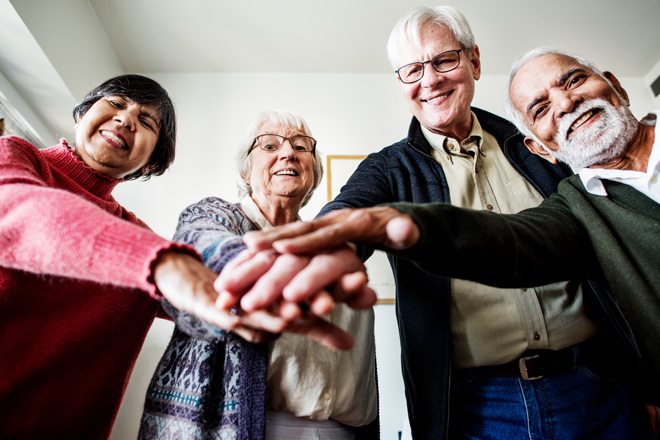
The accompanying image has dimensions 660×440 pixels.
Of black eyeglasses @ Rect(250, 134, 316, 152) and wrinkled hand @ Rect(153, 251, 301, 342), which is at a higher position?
black eyeglasses @ Rect(250, 134, 316, 152)

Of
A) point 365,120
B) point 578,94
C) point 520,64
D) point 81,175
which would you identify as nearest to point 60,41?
point 81,175

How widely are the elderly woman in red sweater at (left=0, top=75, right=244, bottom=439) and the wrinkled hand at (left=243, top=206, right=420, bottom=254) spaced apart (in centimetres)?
10

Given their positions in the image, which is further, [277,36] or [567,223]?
[277,36]

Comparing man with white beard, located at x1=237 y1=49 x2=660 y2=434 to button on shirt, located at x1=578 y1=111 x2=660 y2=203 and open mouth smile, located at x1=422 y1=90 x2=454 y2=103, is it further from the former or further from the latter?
open mouth smile, located at x1=422 y1=90 x2=454 y2=103

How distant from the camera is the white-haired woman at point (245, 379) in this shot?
64cm

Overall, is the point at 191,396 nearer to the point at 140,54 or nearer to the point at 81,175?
the point at 81,175

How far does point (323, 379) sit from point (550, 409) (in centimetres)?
54

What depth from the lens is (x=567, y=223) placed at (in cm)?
80

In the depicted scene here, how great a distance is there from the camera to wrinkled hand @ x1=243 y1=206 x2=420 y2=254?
1.41 ft

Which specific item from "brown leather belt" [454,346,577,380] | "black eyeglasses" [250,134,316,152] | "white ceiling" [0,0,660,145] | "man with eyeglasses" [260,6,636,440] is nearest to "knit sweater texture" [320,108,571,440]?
"man with eyeglasses" [260,6,636,440]

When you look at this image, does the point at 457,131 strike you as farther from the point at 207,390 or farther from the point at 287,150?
the point at 207,390

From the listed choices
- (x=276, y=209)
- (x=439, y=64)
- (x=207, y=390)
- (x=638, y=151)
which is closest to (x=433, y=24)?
(x=439, y=64)

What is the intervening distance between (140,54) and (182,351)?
87.9 inches

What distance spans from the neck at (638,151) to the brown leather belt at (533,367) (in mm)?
535
